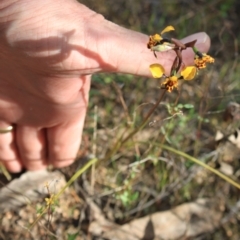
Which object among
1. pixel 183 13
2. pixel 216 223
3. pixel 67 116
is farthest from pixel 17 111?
pixel 183 13

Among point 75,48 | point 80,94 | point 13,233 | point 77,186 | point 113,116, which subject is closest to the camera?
point 75,48

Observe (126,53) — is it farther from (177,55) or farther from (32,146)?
(32,146)

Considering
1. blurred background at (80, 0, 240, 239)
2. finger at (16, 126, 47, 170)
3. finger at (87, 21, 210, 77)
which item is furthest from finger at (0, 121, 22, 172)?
finger at (87, 21, 210, 77)

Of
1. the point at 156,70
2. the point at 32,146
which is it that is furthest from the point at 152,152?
the point at 156,70

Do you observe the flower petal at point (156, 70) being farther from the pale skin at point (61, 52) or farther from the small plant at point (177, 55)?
the pale skin at point (61, 52)

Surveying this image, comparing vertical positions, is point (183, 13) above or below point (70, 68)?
below

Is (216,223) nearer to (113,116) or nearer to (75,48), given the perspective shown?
(113,116)

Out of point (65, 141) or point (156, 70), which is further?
point (65, 141)

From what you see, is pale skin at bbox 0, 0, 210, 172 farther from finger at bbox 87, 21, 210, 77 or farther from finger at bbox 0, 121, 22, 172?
finger at bbox 0, 121, 22, 172
